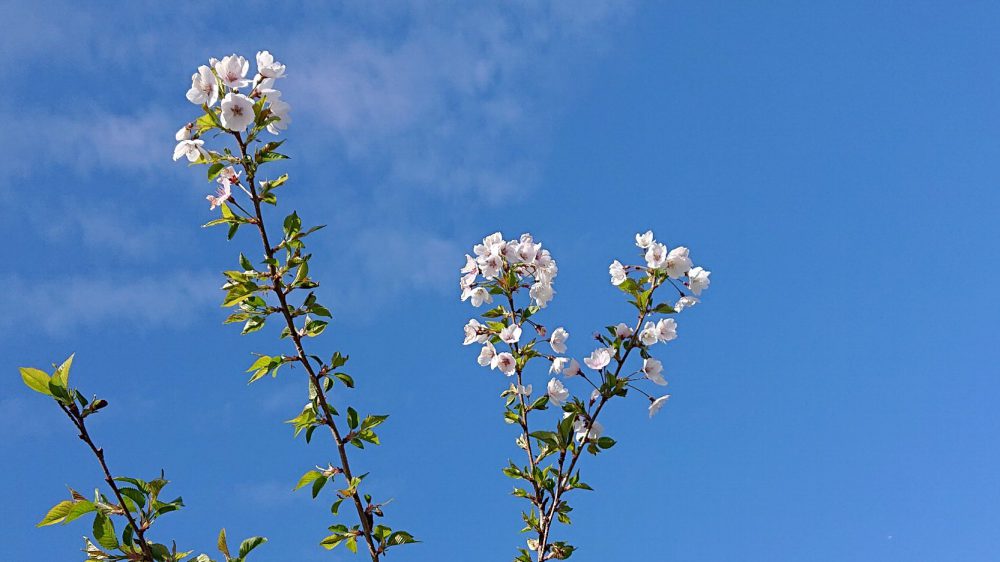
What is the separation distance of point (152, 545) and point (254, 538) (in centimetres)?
36

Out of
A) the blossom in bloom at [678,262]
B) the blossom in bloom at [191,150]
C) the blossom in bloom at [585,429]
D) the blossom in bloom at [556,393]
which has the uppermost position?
the blossom in bloom at [191,150]

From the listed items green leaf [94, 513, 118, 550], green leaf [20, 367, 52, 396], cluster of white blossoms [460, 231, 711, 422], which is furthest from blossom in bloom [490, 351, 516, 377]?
green leaf [20, 367, 52, 396]

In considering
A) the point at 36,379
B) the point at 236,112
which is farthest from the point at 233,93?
the point at 36,379

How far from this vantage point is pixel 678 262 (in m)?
3.84

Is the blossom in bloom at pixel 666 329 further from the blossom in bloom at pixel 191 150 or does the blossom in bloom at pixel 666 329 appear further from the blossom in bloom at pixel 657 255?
the blossom in bloom at pixel 191 150

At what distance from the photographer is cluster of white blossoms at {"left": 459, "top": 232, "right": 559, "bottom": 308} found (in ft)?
13.0

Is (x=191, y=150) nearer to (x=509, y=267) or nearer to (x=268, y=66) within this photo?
(x=268, y=66)

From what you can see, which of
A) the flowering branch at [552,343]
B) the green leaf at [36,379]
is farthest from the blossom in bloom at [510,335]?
the green leaf at [36,379]

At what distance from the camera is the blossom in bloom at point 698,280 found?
12.8 feet

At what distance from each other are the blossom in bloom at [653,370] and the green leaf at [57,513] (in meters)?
2.32

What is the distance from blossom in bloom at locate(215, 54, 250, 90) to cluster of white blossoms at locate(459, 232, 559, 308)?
4.19 feet

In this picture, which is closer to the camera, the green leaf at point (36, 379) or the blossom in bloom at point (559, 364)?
the green leaf at point (36, 379)

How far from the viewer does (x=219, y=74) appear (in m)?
3.41

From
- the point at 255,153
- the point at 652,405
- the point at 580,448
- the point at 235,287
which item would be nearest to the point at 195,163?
the point at 255,153
